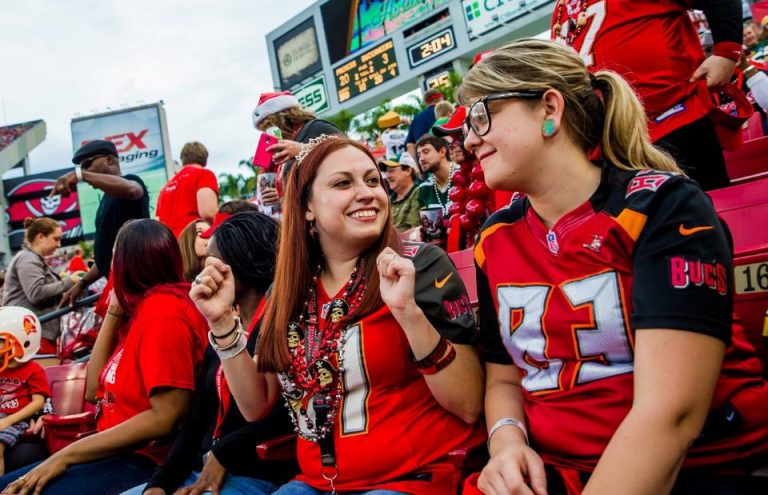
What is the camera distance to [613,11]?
271 cm

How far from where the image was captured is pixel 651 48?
8.69 feet

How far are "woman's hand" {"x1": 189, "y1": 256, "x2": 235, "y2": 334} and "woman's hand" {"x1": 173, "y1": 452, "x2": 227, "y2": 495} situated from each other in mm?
600

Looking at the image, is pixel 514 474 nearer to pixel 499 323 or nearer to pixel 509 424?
pixel 509 424

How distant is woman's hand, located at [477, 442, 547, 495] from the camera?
1534 millimetres

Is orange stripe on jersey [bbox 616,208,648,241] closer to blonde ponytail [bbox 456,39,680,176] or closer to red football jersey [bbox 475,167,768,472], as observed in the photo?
red football jersey [bbox 475,167,768,472]

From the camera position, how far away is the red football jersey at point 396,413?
1978 millimetres

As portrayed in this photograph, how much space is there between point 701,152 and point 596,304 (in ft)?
4.65

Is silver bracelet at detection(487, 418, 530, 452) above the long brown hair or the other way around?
the other way around

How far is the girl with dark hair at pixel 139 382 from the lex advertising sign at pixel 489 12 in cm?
2540

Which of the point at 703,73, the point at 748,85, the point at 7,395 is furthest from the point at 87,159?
the point at 748,85

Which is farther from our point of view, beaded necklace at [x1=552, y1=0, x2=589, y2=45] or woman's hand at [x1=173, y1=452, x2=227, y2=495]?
beaded necklace at [x1=552, y1=0, x2=589, y2=45]

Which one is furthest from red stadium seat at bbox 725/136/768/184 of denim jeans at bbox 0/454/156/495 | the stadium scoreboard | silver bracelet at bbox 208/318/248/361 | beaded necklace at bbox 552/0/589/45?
the stadium scoreboard

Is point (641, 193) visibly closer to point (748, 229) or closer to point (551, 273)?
point (551, 273)

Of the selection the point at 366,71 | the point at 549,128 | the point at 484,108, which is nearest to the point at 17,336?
the point at 484,108
